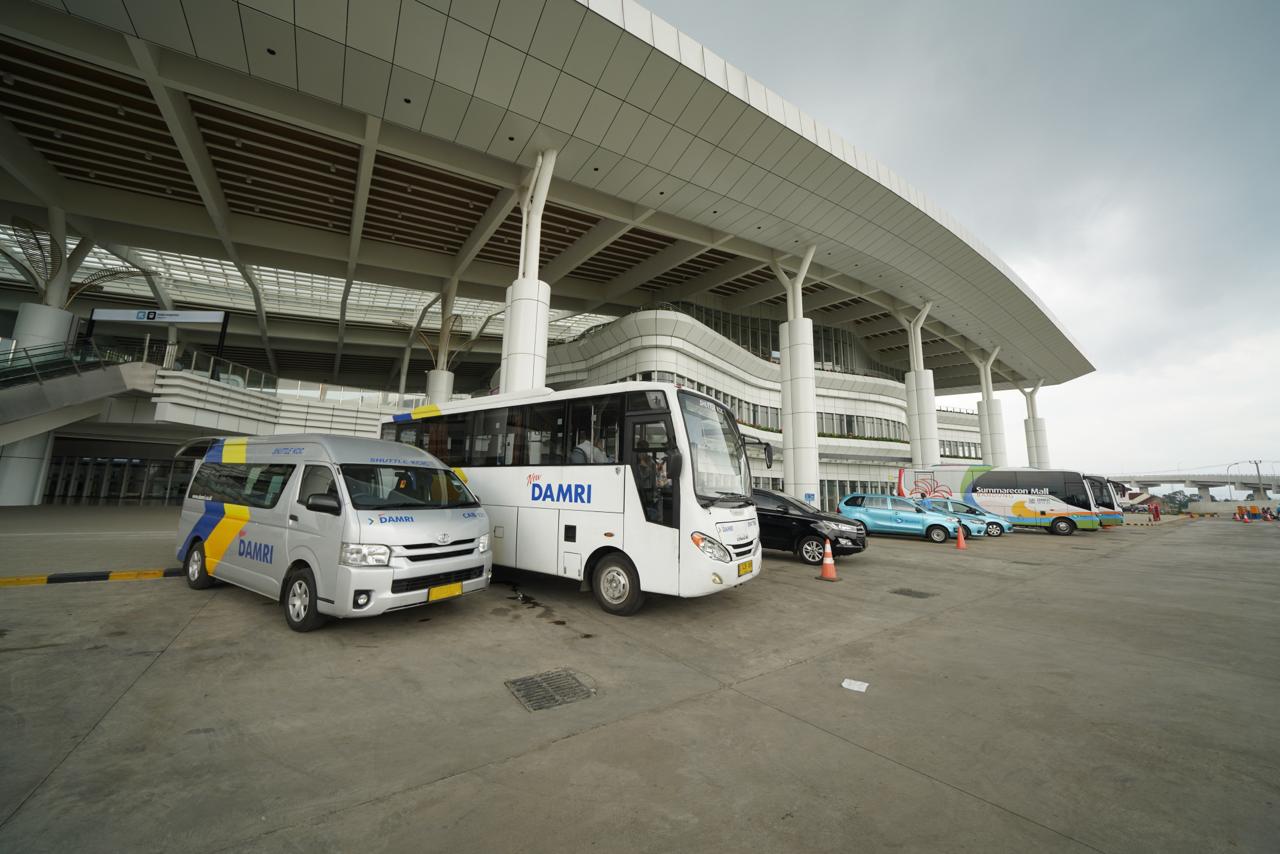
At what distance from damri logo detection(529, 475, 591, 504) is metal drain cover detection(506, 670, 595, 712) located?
2864 millimetres

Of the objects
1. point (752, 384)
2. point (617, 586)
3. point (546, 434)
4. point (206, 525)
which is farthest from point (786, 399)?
point (206, 525)

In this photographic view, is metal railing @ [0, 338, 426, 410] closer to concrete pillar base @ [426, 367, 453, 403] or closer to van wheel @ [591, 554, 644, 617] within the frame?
concrete pillar base @ [426, 367, 453, 403]

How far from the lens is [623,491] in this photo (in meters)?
6.84

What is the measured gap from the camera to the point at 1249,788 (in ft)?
9.70

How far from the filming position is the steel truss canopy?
38.6ft

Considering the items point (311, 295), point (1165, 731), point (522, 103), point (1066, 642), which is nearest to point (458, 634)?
point (1165, 731)

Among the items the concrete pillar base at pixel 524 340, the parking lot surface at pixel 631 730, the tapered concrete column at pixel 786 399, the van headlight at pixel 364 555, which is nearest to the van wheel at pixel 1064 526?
the tapered concrete column at pixel 786 399

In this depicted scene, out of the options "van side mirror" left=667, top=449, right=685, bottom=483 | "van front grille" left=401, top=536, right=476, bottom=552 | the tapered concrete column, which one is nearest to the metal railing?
the tapered concrete column

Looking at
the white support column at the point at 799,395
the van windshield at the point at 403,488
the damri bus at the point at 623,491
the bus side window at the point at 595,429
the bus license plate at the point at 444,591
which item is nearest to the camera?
the bus license plate at the point at 444,591

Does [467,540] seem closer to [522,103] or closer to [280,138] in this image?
[522,103]

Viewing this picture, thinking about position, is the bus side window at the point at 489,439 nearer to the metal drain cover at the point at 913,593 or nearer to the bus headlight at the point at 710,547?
the bus headlight at the point at 710,547

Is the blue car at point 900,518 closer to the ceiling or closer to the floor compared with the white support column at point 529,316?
closer to the floor

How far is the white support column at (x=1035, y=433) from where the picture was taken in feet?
148

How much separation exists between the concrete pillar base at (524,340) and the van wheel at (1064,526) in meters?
23.2
